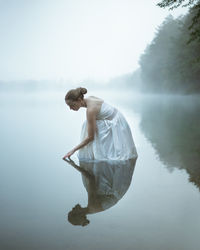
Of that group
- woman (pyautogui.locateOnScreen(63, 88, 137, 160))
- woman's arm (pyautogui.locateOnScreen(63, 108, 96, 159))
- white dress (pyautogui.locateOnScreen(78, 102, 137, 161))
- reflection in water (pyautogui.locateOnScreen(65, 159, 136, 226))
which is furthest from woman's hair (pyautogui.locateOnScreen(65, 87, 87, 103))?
reflection in water (pyautogui.locateOnScreen(65, 159, 136, 226))

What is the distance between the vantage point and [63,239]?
124 inches

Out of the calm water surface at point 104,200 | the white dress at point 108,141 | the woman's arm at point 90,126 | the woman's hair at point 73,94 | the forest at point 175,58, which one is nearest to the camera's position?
the calm water surface at point 104,200

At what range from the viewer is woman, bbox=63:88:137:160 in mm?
6590

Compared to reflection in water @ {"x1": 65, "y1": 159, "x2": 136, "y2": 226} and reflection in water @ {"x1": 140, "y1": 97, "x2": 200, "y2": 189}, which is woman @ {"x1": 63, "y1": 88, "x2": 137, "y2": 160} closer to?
reflection in water @ {"x1": 65, "y1": 159, "x2": 136, "y2": 226}

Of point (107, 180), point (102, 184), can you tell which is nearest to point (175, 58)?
point (107, 180)

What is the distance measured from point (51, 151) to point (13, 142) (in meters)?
1.99

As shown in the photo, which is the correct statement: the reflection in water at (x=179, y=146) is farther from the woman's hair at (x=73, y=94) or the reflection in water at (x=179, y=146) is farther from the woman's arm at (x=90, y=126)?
the woman's hair at (x=73, y=94)

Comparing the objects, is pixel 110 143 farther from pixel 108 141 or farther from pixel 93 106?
pixel 93 106

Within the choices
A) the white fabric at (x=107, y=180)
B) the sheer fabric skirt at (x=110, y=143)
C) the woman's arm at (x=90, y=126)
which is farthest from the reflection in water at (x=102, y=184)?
the woman's arm at (x=90, y=126)

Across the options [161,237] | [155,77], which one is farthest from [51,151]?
[155,77]

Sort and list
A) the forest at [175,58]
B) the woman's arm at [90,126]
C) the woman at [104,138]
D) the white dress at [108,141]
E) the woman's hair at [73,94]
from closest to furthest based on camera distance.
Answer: the woman's hair at [73,94], the woman's arm at [90,126], the woman at [104,138], the white dress at [108,141], the forest at [175,58]

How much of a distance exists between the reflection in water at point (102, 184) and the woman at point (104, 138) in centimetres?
25

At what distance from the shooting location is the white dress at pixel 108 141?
6695 millimetres

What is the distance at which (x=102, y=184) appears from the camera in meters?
4.97
